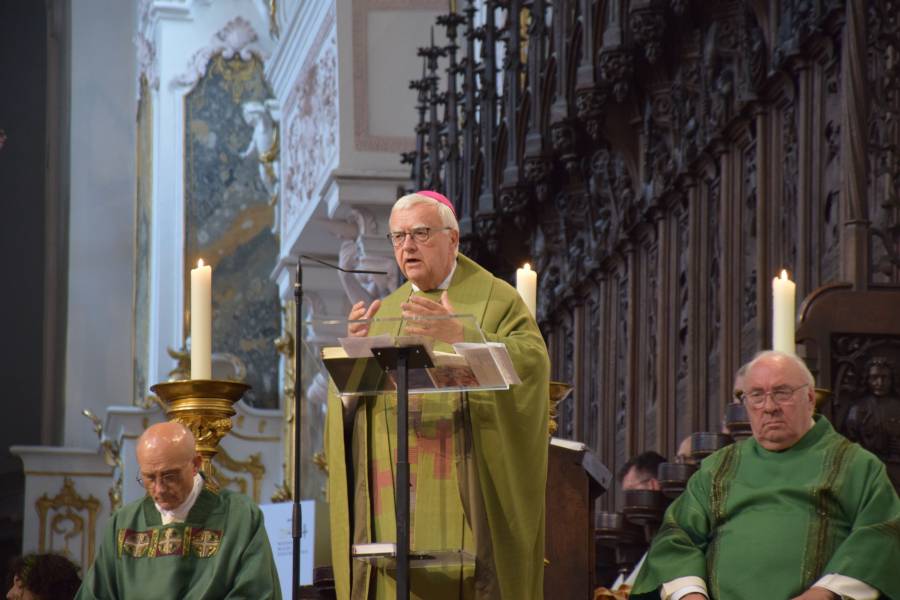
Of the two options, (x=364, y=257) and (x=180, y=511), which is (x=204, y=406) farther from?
(x=364, y=257)

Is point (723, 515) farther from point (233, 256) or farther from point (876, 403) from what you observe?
point (233, 256)

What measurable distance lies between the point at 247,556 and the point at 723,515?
1473mm

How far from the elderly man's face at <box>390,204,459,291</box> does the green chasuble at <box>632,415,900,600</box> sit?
1.08m

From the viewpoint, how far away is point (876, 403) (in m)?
6.34

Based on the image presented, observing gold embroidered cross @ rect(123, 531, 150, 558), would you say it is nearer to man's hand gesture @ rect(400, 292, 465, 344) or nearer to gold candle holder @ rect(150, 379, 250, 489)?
gold candle holder @ rect(150, 379, 250, 489)

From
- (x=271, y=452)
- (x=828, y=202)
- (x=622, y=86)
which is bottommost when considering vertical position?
(x=271, y=452)

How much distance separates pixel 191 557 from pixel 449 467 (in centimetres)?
89

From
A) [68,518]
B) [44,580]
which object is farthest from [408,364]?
[68,518]

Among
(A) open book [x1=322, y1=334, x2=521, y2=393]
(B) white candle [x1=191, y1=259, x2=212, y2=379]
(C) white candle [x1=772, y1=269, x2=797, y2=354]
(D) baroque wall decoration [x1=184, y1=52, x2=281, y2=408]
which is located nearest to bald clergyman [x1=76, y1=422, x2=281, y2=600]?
(B) white candle [x1=191, y1=259, x2=212, y2=379]

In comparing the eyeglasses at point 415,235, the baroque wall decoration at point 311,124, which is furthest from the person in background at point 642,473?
the baroque wall decoration at point 311,124

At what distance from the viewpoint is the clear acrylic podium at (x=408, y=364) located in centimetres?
472

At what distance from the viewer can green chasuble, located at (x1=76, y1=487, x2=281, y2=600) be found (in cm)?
564

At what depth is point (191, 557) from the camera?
5.70 meters

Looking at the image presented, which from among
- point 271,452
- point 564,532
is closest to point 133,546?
point 564,532
